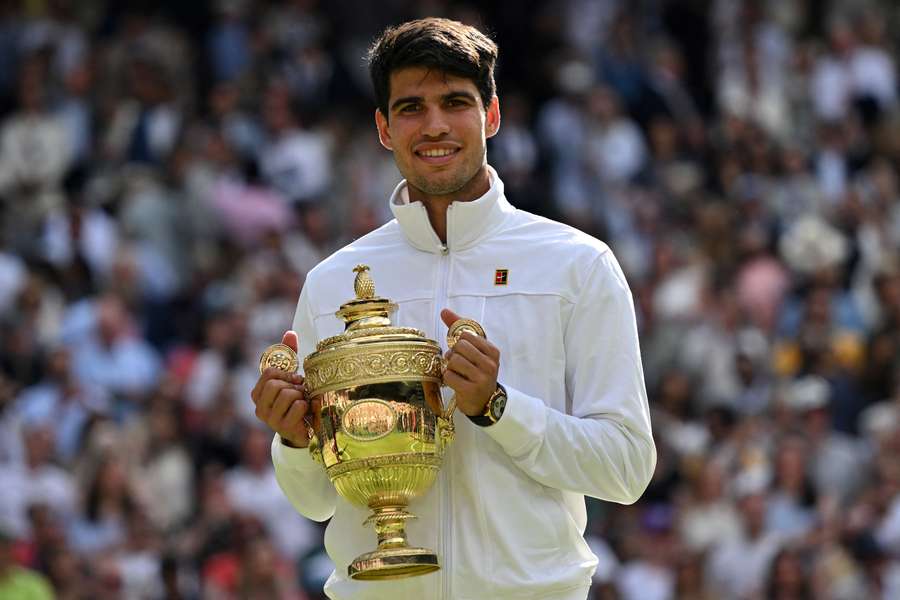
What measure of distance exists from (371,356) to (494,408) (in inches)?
12.0

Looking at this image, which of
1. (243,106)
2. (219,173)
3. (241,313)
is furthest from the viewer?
(243,106)

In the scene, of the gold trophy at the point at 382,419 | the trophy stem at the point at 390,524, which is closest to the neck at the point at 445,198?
the gold trophy at the point at 382,419

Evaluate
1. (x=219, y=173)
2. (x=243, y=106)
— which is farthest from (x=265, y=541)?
(x=243, y=106)

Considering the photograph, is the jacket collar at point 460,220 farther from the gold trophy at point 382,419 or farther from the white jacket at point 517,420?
the gold trophy at point 382,419

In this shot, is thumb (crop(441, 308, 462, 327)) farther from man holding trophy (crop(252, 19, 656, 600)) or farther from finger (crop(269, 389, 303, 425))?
finger (crop(269, 389, 303, 425))

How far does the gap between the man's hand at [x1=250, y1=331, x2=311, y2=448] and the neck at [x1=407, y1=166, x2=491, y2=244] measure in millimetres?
613

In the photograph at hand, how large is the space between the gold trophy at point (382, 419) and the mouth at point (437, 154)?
0.45 meters

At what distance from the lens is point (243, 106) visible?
15.0 metres

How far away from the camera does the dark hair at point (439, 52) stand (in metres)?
4.90

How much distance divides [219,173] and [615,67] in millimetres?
3880

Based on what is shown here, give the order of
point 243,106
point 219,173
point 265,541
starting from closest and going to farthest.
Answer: point 265,541 < point 219,173 < point 243,106

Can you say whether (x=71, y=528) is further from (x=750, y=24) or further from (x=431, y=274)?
(x=750, y=24)

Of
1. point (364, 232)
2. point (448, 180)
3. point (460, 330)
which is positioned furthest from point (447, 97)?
point (364, 232)

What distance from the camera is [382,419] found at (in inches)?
181
